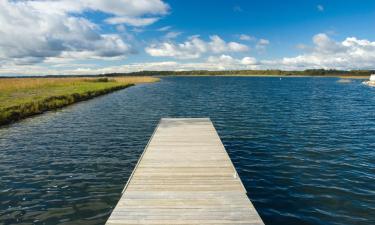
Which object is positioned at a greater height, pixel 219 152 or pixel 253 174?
pixel 219 152

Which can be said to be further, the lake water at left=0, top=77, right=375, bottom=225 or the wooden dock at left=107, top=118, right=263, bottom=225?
the lake water at left=0, top=77, right=375, bottom=225

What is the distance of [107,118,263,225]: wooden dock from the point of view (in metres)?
7.94

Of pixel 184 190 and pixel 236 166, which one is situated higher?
pixel 184 190

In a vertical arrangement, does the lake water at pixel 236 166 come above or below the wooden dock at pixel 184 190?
below

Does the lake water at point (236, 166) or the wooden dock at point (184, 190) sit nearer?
the wooden dock at point (184, 190)

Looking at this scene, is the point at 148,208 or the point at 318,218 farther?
the point at 318,218

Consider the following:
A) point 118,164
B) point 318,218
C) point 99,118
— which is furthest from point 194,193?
point 99,118

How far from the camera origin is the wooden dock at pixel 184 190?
26.0 ft

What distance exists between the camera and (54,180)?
13.6 m

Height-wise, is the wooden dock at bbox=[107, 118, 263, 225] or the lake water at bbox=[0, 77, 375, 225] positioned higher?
the wooden dock at bbox=[107, 118, 263, 225]

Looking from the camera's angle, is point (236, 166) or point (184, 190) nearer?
point (184, 190)

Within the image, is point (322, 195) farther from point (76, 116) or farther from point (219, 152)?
point (76, 116)

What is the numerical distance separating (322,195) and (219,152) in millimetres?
4698

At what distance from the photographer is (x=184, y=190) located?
9.78 m
